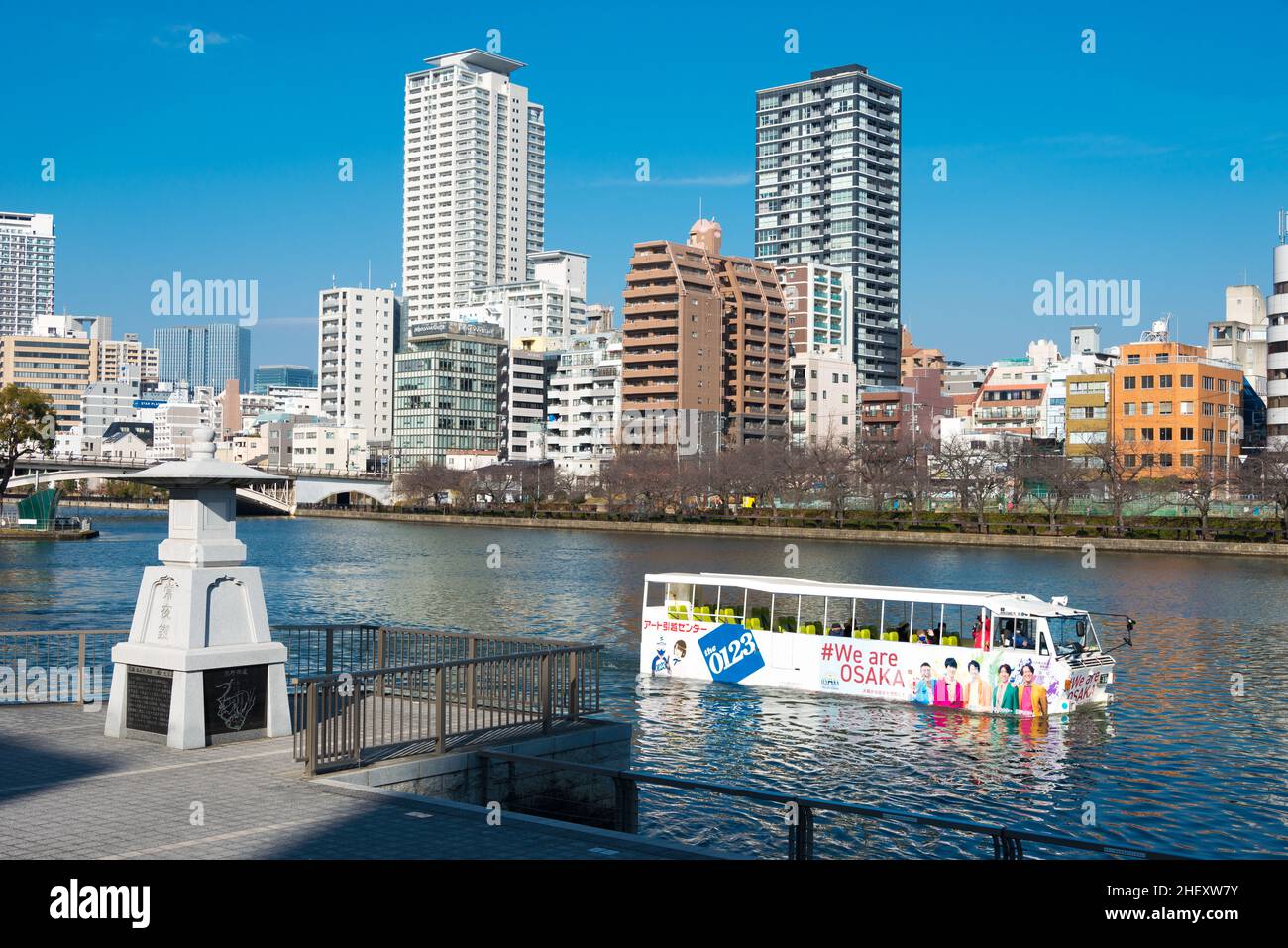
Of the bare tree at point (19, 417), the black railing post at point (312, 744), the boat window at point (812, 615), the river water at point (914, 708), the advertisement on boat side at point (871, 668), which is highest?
the bare tree at point (19, 417)

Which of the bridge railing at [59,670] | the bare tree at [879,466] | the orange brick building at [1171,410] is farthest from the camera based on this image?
the orange brick building at [1171,410]

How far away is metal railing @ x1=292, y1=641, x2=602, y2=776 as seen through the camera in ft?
43.9

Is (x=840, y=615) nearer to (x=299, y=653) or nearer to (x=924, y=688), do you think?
(x=924, y=688)

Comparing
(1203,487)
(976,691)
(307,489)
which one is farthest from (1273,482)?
(307,489)

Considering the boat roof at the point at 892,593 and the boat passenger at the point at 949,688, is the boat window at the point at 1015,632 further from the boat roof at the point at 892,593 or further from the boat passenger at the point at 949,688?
the boat passenger at the point at 949,688

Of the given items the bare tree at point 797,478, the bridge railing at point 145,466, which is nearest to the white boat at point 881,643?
the bridge railing at point 145,466

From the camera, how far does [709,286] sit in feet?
492

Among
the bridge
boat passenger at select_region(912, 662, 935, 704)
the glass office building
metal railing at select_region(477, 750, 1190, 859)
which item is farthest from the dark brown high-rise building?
Result: metal railing at select_region(477, 750, 1190, 859)

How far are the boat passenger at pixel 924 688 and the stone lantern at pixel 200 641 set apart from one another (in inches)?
689

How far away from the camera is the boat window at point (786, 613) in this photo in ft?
104

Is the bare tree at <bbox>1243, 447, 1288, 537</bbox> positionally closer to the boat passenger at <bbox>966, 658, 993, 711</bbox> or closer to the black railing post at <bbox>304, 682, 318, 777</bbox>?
the boat passenger at <bbox>966, 658, 993, 711</bbox>

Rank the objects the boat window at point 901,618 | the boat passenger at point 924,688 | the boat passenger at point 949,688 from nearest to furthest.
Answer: the boat passenger at point 949,688 → the boat passenger at point 924,688 → the boat window at point 901,618

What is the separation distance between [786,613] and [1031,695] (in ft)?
22.3
